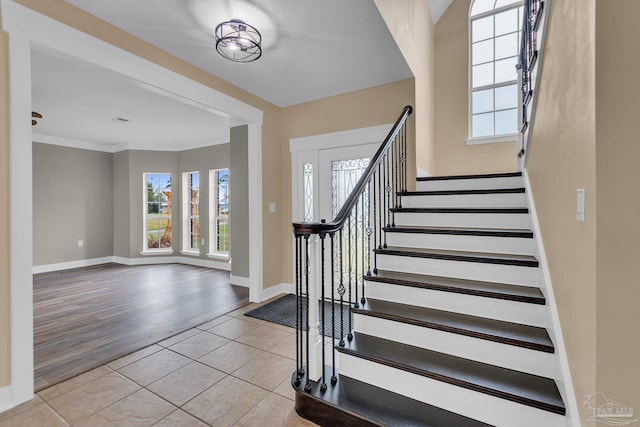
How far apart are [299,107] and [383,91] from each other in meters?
1.19

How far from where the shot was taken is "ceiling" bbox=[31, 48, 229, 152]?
3146mm

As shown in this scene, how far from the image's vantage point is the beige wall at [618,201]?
0.90 meters

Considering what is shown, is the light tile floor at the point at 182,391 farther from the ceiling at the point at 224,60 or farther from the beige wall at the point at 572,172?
the ceiling at the point at 224,60

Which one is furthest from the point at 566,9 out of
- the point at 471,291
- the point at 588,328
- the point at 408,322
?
the point at 408,322

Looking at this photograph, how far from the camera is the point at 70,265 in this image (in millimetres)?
6055

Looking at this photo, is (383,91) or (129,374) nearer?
(129,374)

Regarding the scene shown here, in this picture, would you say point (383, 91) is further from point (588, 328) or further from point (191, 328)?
point (191, 328)

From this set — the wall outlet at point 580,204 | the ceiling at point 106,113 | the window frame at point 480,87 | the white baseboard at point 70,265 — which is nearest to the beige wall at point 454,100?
the window frame at point 480,87

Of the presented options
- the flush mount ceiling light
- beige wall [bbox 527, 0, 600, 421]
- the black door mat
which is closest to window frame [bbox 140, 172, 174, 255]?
the black door mat

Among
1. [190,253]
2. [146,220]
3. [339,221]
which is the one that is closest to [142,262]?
[146,220]

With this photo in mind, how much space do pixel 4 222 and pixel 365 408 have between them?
93.0 inches

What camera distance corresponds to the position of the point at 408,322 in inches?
73.5

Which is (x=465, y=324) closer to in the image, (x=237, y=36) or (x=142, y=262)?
(x=237, y=36)

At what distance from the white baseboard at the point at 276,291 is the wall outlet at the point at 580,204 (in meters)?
3.34
